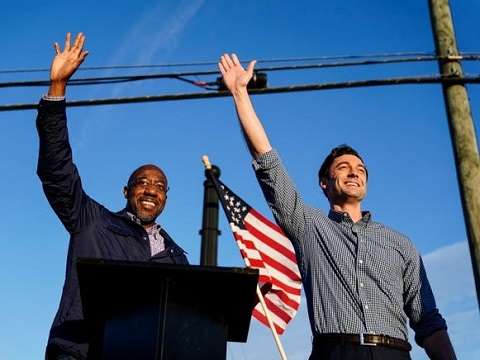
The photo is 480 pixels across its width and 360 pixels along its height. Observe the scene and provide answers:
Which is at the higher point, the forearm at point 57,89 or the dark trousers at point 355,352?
the forearm at point 57,89

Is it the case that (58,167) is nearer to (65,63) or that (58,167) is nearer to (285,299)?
(65,63)

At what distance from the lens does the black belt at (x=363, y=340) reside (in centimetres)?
331

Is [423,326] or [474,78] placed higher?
[474,78]

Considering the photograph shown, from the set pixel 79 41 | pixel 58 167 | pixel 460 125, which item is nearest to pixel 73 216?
pixel 58 167

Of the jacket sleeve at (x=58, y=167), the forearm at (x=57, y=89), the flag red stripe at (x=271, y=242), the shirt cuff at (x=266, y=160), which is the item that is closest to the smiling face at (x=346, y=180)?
the shirt cuff at (x=266, y=160)

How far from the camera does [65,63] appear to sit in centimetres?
433

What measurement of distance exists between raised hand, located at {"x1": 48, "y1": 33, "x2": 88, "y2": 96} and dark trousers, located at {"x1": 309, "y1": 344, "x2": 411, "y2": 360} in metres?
2.31

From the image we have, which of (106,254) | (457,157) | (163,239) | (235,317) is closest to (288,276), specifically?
(457,157)

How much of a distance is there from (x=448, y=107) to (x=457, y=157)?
578 mm

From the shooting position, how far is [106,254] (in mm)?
4223

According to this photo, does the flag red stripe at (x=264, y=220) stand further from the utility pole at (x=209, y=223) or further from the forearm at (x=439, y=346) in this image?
the forearm at (x=439, y=346)

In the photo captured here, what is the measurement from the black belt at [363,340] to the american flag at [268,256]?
354 centimetres

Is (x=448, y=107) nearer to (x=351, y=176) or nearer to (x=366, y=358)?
(x=351, y=176)

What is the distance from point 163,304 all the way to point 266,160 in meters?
1.06
